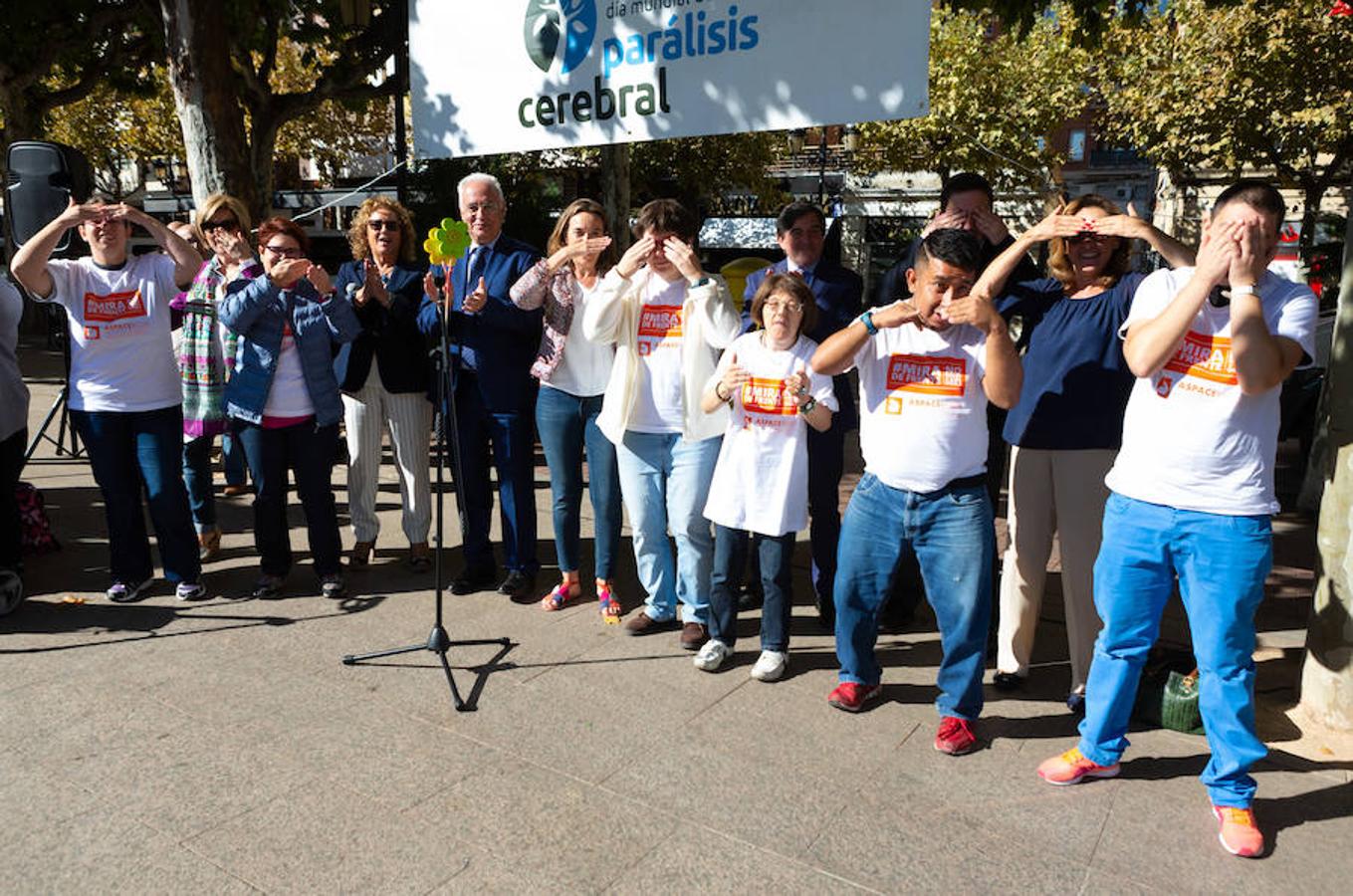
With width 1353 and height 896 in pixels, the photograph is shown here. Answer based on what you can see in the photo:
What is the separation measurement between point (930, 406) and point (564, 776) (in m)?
1.79

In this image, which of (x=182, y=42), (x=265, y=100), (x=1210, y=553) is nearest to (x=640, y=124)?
(x=1210, y=553)

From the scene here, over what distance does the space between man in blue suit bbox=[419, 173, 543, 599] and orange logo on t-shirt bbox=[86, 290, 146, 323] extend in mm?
1375

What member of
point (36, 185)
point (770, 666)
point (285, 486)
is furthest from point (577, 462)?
point (36, 185)

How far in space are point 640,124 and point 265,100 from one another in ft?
27.8

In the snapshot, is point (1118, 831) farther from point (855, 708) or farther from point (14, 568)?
point (14, 568)

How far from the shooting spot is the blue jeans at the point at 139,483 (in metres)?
4.81

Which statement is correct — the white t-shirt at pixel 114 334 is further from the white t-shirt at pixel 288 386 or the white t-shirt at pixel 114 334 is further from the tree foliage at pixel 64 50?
the tree foliage at pixel 64 50

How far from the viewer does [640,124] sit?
5.15m

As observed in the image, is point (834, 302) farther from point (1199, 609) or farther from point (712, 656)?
point (1199, 609)

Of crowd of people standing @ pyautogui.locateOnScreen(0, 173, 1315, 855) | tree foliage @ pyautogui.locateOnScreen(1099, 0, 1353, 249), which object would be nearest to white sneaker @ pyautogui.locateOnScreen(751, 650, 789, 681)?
crowd of people standing @ pyautogui.locateOnScreen(0, 173, 1315, 855)

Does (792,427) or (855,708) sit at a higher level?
(792,427)

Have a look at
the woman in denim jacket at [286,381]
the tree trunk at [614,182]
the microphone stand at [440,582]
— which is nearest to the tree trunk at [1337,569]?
the microphone stand at [440,582]

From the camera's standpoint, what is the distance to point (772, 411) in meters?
3.92

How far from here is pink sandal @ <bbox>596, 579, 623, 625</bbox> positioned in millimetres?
4738
